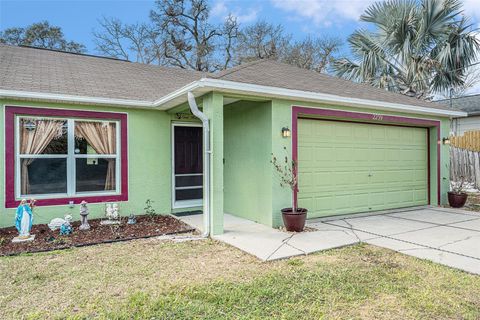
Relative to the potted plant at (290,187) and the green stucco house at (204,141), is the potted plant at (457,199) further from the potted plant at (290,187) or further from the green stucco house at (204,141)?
the potted plant at (290,187)

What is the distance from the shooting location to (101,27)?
1923cm

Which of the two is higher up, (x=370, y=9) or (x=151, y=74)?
(x=370, y=9)

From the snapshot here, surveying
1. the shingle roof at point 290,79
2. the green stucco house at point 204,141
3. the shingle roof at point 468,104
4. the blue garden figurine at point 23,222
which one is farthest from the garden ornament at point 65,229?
the shingle roof at point 468,104

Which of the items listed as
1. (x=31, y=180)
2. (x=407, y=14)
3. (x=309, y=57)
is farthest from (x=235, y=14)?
(x=31, y=180)

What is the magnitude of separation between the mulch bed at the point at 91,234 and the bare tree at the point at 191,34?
1485 centimetres

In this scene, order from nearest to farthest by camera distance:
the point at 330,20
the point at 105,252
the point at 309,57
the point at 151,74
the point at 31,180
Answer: the point at 105,252
the point at 31,180
the point at 151,74
the point at 330,20
the point at 309,57

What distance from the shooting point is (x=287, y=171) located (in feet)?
21.0

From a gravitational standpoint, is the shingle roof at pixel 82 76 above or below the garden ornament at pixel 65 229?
above

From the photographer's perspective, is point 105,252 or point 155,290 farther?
point 105,252

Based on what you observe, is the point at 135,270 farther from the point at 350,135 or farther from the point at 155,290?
the point at 350,135

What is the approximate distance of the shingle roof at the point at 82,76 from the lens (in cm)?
657

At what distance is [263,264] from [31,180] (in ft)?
16.0

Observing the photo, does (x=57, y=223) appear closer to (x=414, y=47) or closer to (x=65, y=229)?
(x=65, y=229)

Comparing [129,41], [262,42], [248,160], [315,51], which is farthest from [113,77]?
[315,51]
